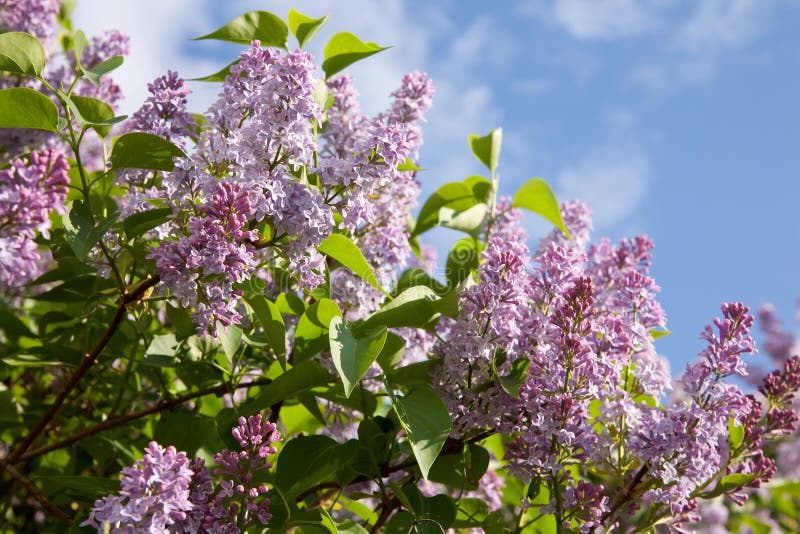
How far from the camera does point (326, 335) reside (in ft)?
5.03

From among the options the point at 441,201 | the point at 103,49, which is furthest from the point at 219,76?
the point at 103,49

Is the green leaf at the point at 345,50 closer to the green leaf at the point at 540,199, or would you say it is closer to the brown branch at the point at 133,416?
the green leaf at the point at 540,199

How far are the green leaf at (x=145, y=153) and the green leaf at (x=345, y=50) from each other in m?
0.47

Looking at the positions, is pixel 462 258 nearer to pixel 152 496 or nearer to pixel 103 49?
pixel 152 496

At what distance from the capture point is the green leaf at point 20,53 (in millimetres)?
1438

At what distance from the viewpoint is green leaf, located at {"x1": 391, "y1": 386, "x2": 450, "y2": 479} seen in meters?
1.30

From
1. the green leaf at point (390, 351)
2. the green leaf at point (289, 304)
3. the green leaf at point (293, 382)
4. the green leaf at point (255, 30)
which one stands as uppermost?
the green leaf at point (255, 30)

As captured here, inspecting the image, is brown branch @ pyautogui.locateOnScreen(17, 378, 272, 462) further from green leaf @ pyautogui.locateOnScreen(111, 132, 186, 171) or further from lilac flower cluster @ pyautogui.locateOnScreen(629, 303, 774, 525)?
lilac flower cluster @ pyautogui.locateOnScreen(629, 303, 774, 525)

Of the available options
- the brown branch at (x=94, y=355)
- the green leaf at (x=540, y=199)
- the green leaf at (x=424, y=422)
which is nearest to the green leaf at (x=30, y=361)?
the brown branch at (x=94, y=355)

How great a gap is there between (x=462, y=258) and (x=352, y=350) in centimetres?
80

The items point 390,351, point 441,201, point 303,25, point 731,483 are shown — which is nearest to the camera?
point 390,351

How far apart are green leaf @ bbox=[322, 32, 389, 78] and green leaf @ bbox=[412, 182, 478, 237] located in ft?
1.50

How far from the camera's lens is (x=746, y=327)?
1.55m

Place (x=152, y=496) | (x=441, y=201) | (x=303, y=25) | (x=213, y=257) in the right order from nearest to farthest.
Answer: (x=152, y=496), (x=213, y=257), (x=303, y=25), (x=441, y=201)
